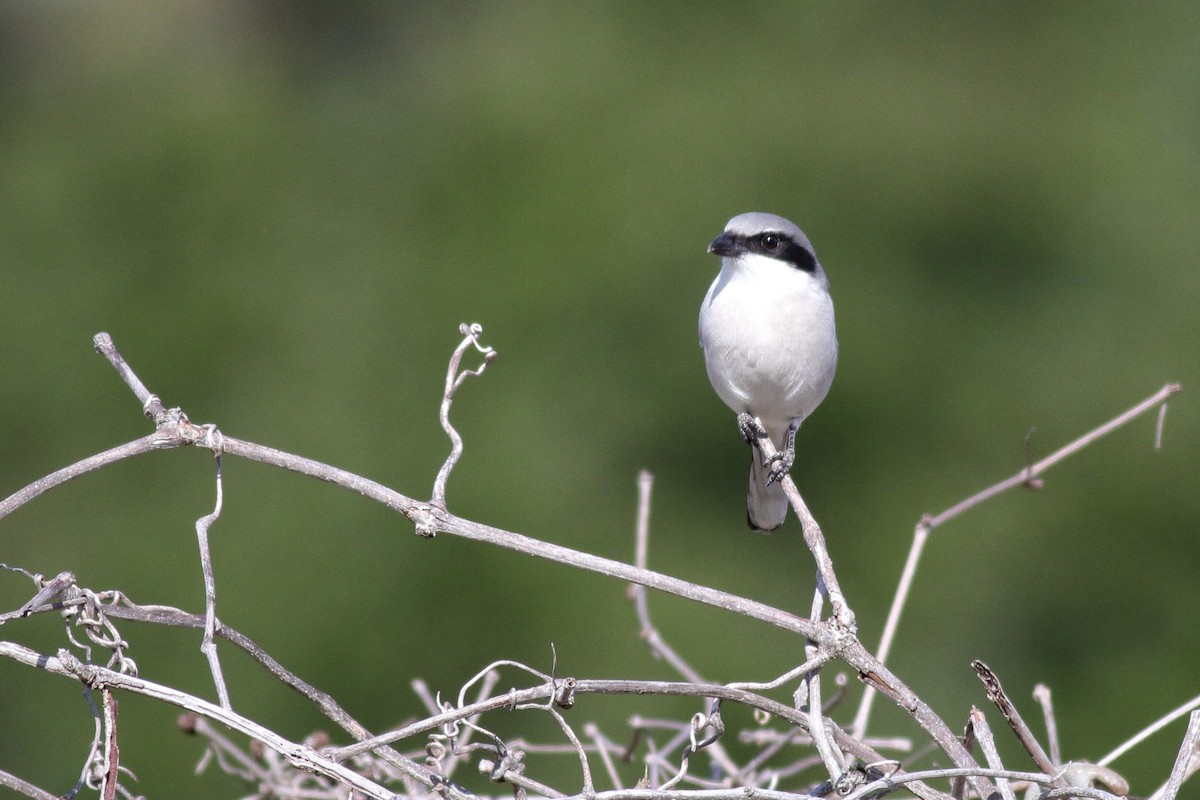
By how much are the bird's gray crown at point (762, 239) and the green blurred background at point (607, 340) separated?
7.27ft

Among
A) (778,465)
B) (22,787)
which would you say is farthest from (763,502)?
(22,787)

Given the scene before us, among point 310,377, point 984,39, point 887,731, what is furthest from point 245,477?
point 984,39

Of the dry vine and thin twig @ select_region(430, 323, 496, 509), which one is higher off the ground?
thin twig @ select_region(430, 323, 496, 509)

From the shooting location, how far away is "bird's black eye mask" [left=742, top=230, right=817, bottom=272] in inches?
129

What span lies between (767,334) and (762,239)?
0.91 ft

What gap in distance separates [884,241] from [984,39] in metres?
1.49

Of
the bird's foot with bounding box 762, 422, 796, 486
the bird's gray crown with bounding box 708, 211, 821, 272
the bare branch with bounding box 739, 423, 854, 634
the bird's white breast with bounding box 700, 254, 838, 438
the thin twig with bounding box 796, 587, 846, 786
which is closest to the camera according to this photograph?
the thin twig with bounding box 796, 587, 846, 786

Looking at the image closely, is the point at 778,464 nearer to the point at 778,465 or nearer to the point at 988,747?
the point at 778,465

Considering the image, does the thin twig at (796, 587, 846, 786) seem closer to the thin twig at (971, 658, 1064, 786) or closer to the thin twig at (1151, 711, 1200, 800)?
the thin twig at (971, 658, 1064, 786)

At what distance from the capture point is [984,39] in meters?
7.08

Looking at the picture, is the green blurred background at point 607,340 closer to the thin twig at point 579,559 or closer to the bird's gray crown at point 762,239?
the bird's gray crown at point 762,239

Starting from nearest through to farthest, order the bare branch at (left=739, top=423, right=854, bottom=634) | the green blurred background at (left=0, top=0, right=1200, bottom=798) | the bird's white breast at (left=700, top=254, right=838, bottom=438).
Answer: the bare branch at (left=739, top=423, right=854, bottom=634), the bird's white breast at (left=700, top=254, right=838, bottom=438), the green blurred background at (left=0, top=0, right=1200, bottom=798)

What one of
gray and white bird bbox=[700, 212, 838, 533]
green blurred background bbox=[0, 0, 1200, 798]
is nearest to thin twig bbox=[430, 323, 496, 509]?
gray and white bird bbox=[700, 212, 838, 533]

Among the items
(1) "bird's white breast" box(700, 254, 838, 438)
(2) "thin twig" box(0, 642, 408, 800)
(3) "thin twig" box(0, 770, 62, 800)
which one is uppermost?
(1) "bird's white breast" box(700, 254, 838, 438)
